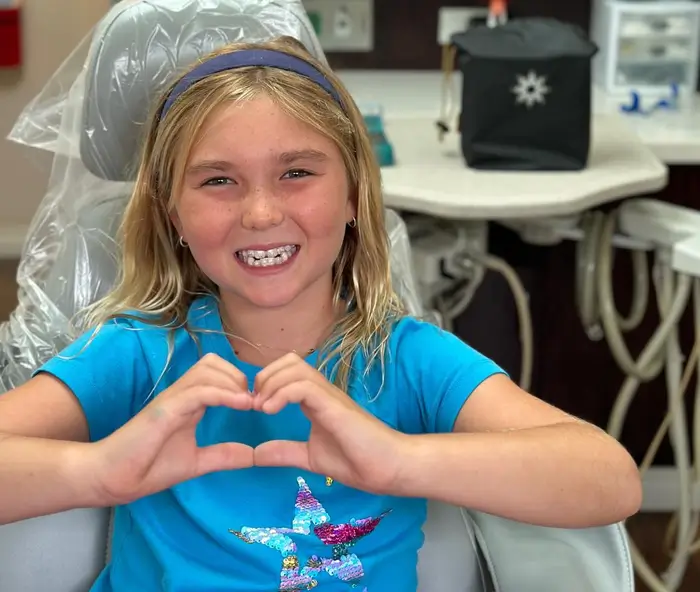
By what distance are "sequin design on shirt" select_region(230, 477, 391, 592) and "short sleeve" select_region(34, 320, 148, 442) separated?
17 centimetres

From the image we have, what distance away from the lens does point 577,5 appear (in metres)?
2.32

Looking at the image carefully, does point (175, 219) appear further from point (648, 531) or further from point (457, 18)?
point (648, 531)

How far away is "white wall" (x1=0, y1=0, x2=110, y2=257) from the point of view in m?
2.49

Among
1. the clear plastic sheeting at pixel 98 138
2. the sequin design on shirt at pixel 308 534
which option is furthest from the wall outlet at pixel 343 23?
the sequin design on shirt at pixel 308 534

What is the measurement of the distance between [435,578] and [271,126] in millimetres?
532

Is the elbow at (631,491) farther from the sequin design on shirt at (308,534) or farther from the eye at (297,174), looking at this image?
the eye at (297,174)

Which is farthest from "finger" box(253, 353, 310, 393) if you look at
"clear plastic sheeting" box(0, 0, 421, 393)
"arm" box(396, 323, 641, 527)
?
"clear plastic sheeting" box(0, 0, 421, 393)

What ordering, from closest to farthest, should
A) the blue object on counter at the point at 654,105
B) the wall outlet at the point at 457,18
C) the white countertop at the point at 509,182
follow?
the white countertop at the point at 509,182 → the blue object on counter at the point at 654,105 → the wall outlet at the point at 457,18

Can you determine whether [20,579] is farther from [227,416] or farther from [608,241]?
[608,241]

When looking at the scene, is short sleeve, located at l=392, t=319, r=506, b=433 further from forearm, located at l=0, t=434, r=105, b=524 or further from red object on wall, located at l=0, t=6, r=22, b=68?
red object on wall, located at l=0, t=6, r=22, b=68

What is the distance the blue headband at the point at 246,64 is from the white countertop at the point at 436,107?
2.85 feet

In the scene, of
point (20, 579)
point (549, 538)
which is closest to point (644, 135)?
point (549, 538)

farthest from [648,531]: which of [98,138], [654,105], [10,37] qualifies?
[10,37]

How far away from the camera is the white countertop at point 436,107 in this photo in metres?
1.95
